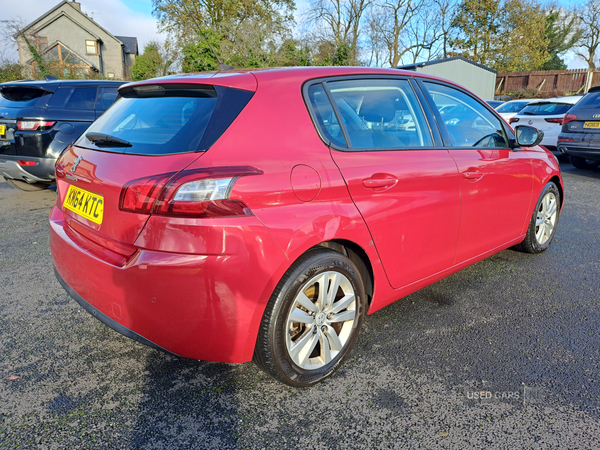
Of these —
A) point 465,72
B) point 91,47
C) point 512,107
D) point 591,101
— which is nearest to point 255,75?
point 591,101

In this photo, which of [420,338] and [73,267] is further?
[420,338]

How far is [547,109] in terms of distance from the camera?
11.7 meters

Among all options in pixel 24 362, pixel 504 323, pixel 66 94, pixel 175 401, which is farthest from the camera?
pixel 66 94

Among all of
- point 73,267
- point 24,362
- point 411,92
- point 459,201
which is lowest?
point 24,362

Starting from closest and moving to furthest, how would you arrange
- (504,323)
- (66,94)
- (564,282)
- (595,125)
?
1. (504,323)
2. (564,282)
3. (66,94)
4. (595,125)

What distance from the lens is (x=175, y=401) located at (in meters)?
2.15

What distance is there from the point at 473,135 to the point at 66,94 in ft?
18.8

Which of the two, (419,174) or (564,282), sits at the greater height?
(419,174)

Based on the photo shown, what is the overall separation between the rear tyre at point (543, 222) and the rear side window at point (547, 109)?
8458mm

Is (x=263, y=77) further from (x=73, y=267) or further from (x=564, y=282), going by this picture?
(x=564, y=282)

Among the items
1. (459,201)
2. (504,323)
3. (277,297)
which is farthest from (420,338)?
(277,297)

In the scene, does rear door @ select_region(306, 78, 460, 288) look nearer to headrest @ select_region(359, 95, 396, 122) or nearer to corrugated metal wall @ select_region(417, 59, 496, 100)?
headrest @ select_region(359, 95, 396, 122)

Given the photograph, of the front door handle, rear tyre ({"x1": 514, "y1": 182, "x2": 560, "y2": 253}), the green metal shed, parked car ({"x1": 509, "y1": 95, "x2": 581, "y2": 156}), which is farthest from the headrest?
the green metal shed

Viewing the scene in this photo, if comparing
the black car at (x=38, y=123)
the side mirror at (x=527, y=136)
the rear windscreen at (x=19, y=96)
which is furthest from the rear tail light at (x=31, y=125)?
the side mirror at (x=527, y=136)
